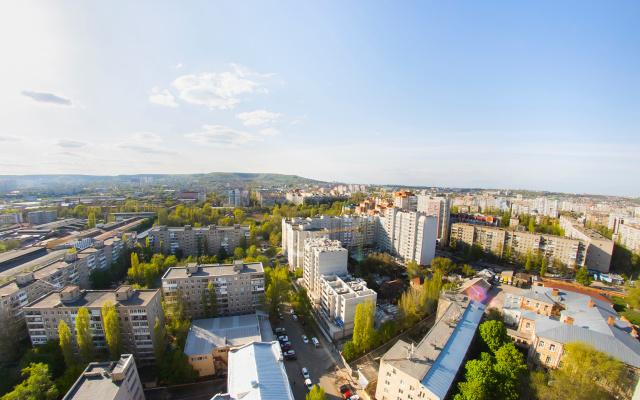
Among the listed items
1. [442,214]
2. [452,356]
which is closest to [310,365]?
[452,356]

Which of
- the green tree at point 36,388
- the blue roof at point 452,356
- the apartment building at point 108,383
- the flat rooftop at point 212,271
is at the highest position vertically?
the flat rooftop at point 212,271

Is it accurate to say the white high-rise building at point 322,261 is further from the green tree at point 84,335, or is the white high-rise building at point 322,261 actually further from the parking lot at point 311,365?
the green tree at point 84,335

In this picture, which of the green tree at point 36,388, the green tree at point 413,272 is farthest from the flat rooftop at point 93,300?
the green tree at point 413,272

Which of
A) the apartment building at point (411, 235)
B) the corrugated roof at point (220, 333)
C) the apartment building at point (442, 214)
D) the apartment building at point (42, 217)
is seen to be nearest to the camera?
the corrugated roof at point (220, 333)

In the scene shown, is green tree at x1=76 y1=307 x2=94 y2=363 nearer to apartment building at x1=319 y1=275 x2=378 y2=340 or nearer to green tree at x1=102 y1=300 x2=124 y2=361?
green tree at x1=102 y1=300 x2=124 y2=361

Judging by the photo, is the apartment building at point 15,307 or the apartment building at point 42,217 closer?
the apartment building at point 15,307

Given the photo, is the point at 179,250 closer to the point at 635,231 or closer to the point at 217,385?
the point at 217,385

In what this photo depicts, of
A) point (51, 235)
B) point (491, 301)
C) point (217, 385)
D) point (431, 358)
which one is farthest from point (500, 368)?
point (51, 235)

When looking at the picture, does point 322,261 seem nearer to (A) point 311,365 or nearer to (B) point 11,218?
(A) point 311,365
